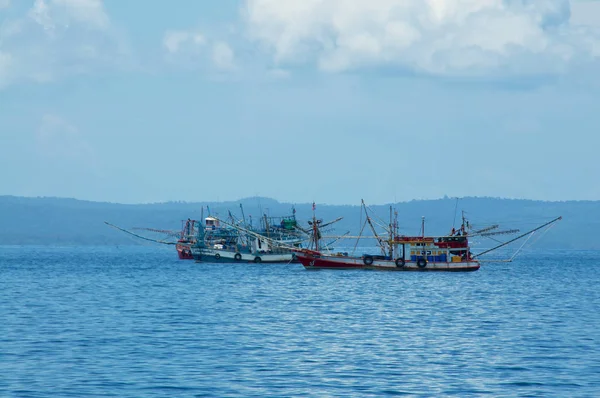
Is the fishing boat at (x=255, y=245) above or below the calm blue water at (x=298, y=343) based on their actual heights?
above

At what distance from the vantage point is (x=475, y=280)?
132 m

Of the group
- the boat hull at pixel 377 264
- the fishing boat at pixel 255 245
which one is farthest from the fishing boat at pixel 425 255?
the fishing boat at pixel 255 245

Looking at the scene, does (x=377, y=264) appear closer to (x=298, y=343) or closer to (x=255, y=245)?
(x=255, y=245)

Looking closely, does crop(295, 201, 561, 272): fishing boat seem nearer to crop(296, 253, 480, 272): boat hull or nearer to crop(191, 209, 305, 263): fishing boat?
crop(296, 253, 480, 272): boat hull

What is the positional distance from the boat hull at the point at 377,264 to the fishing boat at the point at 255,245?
22730 mm

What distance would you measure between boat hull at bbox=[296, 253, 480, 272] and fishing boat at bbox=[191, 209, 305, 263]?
74.6 ft

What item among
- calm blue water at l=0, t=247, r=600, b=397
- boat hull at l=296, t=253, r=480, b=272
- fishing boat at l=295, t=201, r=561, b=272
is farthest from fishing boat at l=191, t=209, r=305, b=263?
calm blue water at l=0, t=247, r=600, b=397

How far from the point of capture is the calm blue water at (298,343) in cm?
4394

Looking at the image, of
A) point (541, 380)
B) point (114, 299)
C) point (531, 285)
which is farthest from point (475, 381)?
point (531, 285)

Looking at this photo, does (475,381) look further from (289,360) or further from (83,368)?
(83,368)

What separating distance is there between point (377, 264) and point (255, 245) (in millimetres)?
48097

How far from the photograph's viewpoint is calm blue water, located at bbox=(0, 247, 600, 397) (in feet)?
144

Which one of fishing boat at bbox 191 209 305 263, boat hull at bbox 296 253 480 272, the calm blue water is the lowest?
the calm blue water

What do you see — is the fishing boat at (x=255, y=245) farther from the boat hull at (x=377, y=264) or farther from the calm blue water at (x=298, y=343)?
the calm blue water at (x=298, y=343)
